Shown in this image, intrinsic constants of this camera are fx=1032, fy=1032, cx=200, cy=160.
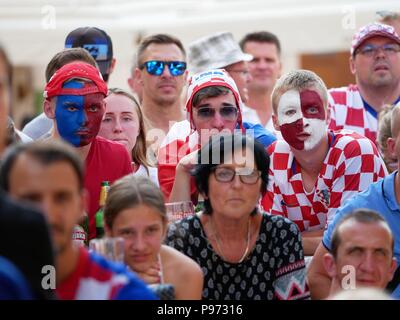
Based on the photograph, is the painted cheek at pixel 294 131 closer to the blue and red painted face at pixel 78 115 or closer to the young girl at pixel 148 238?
the blue and red painted face at pixel 78 115

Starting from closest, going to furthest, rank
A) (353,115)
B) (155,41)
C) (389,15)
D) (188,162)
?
(188,162)
(353,115)
(155,41)
(389,15)

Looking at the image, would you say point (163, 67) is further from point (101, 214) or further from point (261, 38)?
point (101, 214)

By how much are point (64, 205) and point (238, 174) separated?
55.1 inches

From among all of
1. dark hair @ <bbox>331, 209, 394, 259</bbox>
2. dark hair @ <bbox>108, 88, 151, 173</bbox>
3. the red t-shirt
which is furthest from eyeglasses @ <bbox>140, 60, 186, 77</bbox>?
dark hair @ <bbox>331, 209, 394, 259</bbox>

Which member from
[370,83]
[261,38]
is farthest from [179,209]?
[261,38]

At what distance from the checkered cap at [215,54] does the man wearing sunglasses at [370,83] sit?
742 millimetres

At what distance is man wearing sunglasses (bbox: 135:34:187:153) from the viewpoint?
696 cm

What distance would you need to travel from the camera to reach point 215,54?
7.31 metres

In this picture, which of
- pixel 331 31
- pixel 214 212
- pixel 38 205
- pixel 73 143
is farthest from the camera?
pixel 331 31

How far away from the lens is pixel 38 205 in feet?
10.8

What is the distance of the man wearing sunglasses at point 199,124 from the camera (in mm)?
5465

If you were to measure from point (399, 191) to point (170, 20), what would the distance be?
7.91m
